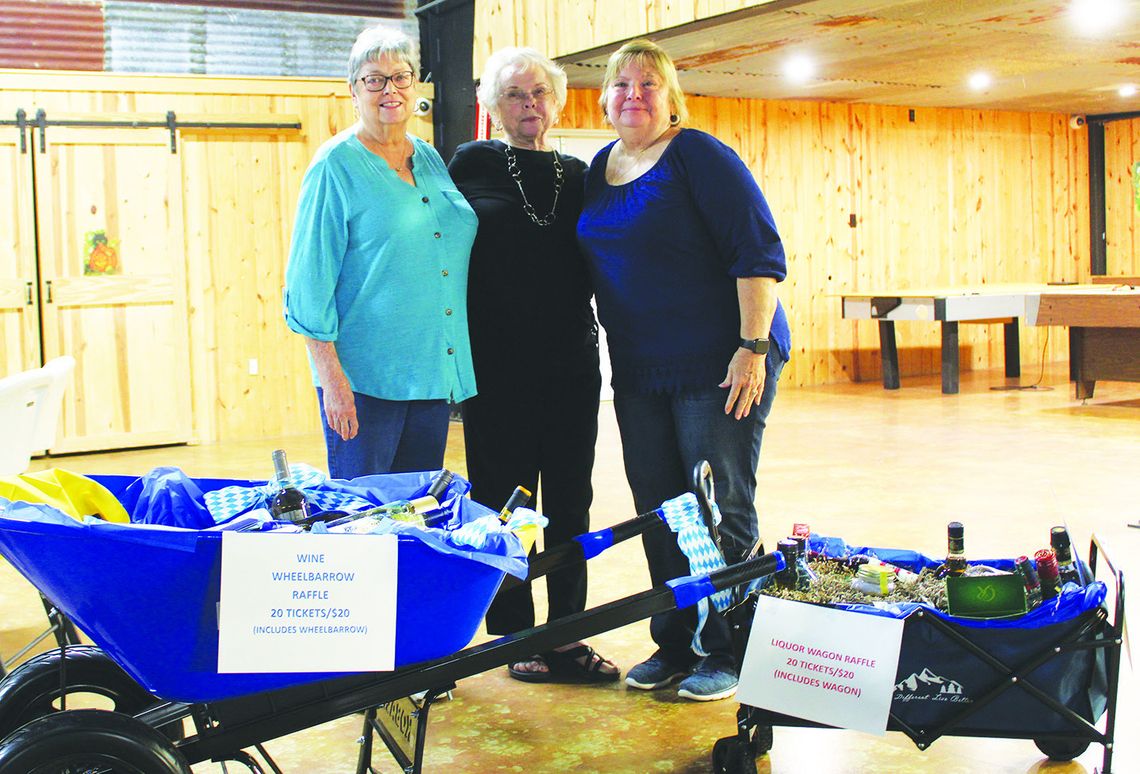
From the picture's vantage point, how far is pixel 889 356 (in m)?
9.91

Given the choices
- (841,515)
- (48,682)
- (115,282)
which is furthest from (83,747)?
(115,282)

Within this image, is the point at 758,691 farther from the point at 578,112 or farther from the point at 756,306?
the point at 578,112

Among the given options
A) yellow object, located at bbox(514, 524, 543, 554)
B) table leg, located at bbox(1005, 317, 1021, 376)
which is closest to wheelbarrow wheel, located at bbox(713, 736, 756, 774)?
yellow object, located at bbox(514, 524, 543, 554)

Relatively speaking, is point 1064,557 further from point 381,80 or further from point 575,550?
point 381,80

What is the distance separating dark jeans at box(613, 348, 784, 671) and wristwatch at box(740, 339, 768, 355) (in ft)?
0.30

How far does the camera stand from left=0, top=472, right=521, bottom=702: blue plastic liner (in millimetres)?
1738

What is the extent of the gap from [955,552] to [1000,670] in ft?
0.97

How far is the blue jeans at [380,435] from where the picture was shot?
108 inches

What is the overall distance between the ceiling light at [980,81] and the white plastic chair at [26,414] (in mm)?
7728

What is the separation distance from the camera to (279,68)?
27.4ft

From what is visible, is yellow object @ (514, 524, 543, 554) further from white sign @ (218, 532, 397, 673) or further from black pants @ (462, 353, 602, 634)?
black pants @ (462, 353, 602, 634)

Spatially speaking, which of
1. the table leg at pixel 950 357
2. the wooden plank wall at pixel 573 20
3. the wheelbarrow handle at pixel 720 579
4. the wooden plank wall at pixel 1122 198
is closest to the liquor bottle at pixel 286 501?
the wheelbarrow handle at pixel 720 579

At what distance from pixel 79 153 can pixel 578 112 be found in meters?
3.59

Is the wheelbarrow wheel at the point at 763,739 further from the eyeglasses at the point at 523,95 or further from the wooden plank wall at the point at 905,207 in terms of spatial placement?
the wooden plank wall at the point at 905,207
